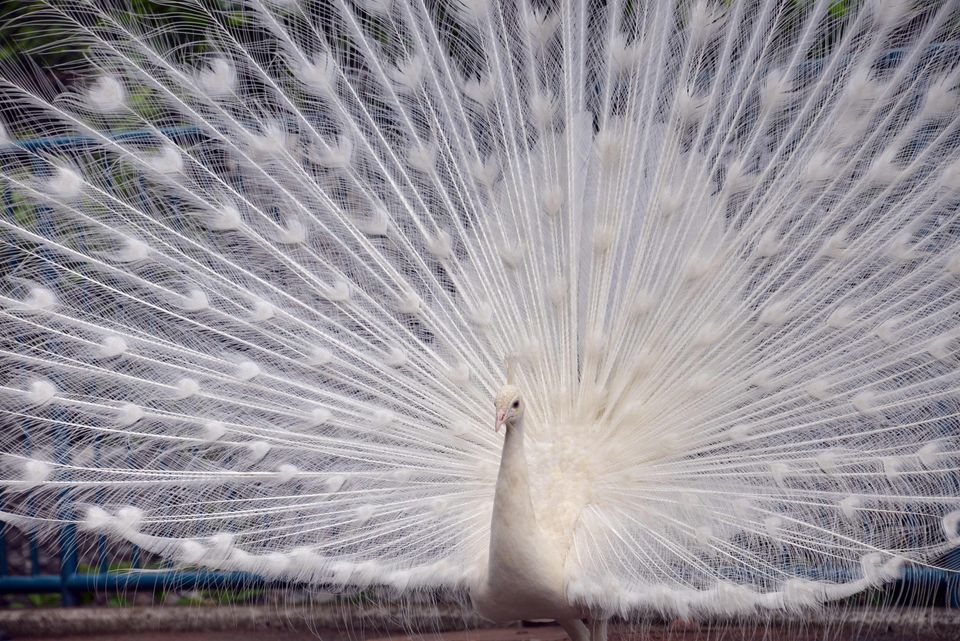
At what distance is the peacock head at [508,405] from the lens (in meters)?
2.64

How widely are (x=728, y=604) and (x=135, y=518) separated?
1.82 meters

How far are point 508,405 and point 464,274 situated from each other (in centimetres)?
84

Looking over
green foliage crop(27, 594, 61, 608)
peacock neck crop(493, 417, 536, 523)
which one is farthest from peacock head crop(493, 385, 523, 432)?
green foliage crop(27, 594, 61, 608)

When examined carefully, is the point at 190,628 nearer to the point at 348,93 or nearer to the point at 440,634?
the point at 440,634

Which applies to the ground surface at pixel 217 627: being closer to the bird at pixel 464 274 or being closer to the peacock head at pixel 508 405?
the bird at pixel 464 274

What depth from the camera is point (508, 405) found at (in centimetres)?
265

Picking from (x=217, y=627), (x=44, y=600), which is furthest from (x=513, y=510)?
(x=44, y=600)

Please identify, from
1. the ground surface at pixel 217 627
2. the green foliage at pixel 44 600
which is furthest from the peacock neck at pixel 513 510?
the green foliage at pixel 44 600

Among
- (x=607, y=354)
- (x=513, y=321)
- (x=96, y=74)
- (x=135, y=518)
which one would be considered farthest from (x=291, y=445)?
(x=96, y=74)

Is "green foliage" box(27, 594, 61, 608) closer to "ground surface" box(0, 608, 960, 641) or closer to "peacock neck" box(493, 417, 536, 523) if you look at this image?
"ground surface" box(0, 608, 960, 641)

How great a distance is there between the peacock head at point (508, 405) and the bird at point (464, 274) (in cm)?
34

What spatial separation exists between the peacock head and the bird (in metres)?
0.34

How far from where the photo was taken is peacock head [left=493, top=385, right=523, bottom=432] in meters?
2.64

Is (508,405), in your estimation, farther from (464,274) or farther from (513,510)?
(464,274)
